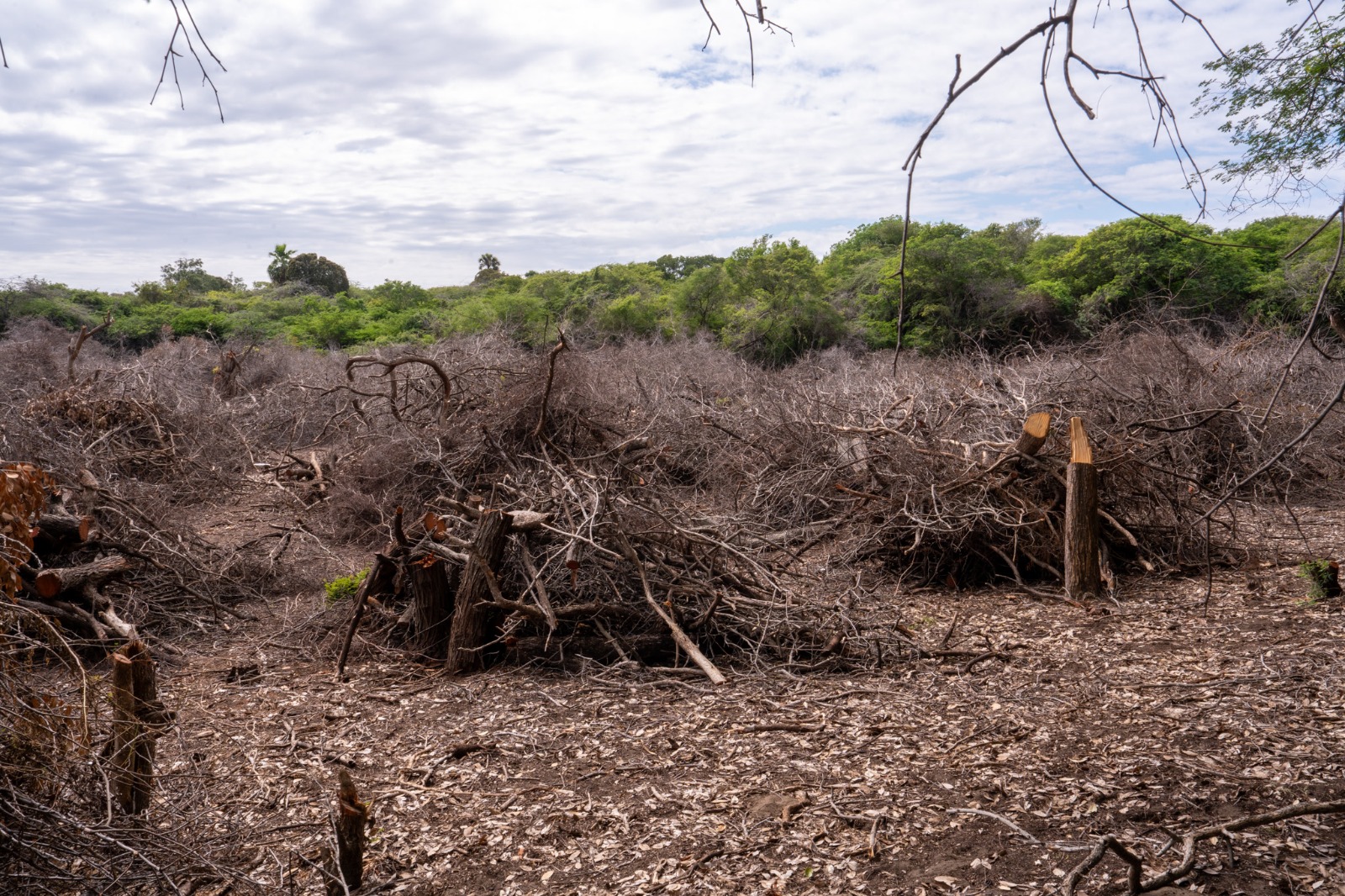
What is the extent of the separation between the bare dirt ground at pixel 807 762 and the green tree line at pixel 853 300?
11.0 metres

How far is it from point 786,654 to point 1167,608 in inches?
102

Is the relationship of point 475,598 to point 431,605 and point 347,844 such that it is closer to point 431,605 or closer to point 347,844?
point 431,605

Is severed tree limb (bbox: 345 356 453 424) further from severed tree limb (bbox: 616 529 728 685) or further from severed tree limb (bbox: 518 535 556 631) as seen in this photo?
severed tree limb (bbox: 616 529 728 685)

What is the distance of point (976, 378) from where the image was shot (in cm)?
955

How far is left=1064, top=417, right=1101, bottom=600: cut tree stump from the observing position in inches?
241

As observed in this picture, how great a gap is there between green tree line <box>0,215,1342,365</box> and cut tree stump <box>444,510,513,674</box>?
10327mm

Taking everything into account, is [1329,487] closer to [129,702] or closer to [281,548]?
[281,548]

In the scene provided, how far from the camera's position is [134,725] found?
307cm

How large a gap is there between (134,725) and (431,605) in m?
2.28

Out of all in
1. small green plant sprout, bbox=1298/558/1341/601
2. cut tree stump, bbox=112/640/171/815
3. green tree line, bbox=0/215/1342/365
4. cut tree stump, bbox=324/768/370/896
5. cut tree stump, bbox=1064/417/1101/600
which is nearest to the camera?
cut tree stump, bbox=324/768/370/896

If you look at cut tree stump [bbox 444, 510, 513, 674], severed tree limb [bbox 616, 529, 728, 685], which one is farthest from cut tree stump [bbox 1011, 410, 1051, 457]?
cut tree stump [bbox 444, 510, 513, 674]

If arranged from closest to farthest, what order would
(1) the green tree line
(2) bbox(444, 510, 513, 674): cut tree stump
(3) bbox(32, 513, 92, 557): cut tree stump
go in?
(2) bbox(444, 510, 513, 674): cut tree stump, (3) bbox(32, 513, 92, 557): cut tree stump, (1) the green tree line

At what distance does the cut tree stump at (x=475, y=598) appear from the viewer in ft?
16.7

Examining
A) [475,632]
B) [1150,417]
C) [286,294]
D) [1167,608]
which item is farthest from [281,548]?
[286,294]
